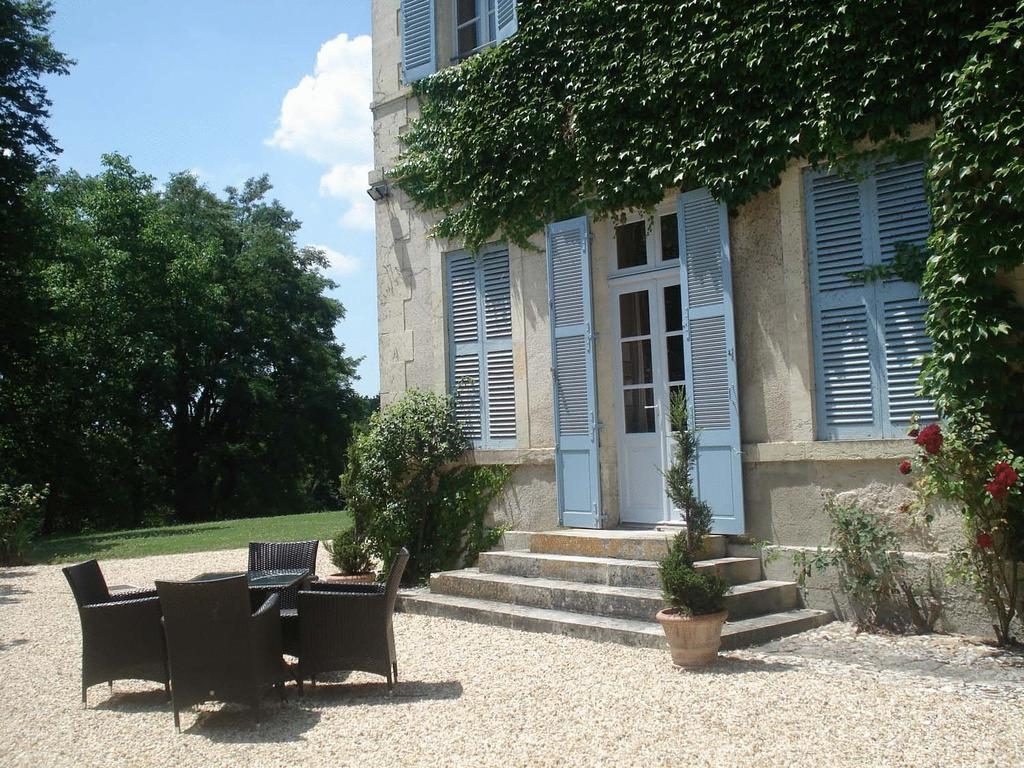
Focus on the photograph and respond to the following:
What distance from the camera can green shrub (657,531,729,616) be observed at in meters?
5.12

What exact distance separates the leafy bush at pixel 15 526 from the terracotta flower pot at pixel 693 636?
10.3 m

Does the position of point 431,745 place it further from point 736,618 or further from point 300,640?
point 736,618

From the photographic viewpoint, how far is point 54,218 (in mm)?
20609

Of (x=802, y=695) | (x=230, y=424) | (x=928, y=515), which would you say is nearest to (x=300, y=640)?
(x=802, y=695)

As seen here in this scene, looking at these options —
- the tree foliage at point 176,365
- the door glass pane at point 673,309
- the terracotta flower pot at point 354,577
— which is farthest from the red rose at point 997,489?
the tree foliage at point 176,365

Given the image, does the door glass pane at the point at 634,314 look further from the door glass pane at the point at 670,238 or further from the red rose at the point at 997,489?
the red rose at the point at 997,489

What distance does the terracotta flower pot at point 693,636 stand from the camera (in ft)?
16.9

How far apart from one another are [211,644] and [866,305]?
15.5ft

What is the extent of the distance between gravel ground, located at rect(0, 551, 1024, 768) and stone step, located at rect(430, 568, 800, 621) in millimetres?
399

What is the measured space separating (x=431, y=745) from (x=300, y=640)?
1.20 m

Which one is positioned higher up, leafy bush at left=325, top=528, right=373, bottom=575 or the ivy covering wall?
the ivy covering wall

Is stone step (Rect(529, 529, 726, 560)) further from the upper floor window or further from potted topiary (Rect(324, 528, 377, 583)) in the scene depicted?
the upper floor window

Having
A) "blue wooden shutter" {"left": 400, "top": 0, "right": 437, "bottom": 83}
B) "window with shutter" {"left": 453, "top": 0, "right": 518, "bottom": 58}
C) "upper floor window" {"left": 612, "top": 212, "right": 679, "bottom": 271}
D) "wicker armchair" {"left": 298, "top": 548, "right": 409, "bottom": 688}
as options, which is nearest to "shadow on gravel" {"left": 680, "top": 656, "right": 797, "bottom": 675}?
"wicker armchair" {"left": 298, "top": 548, "right": 409, "bottom": 688}

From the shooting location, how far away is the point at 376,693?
5.10 meters
